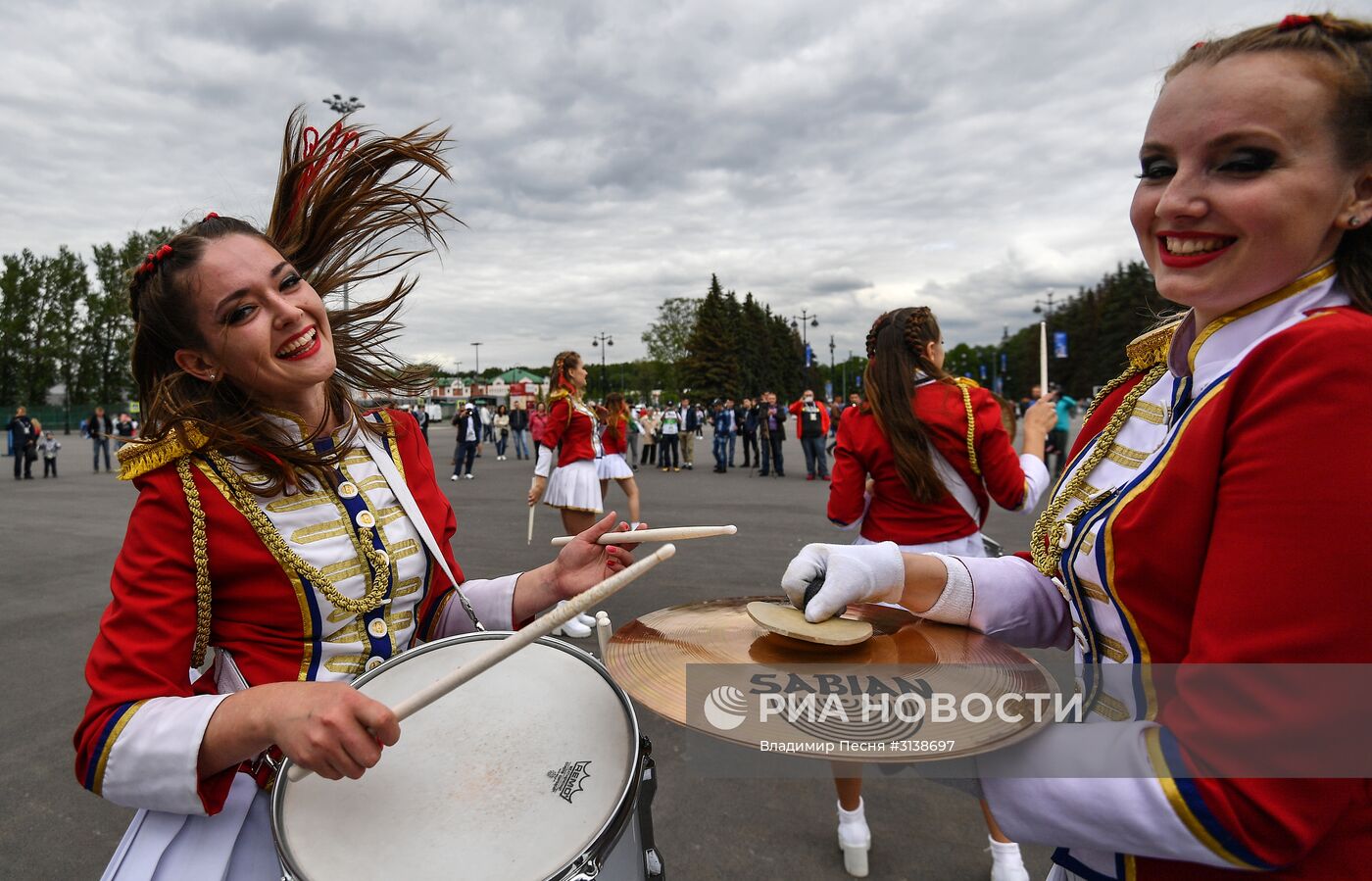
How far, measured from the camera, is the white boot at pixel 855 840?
2906 millimetres

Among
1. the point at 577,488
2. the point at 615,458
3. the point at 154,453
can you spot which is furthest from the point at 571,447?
the point at 154,453

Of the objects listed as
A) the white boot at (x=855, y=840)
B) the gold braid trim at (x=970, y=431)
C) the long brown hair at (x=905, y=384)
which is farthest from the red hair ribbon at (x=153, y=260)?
the gold braid trim at (x=970, y=431)

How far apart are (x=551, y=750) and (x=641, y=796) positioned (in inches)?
8.4

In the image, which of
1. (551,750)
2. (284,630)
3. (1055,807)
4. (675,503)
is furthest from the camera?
(675,503)

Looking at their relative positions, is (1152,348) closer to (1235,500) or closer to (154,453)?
(1235,500)

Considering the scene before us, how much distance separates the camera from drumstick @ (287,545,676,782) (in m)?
1.09

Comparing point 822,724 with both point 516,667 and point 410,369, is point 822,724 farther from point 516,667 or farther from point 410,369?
point 410,369

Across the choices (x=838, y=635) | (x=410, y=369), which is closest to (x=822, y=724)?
(x=838, y=635)

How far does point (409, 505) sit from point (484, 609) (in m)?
0.39

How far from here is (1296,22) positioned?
112 centimetres

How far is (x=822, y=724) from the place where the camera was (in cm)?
109

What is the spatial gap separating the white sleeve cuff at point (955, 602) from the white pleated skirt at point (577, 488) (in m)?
6.09

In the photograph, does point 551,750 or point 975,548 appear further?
point 975,548

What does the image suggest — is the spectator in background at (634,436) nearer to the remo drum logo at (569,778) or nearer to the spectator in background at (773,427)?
A: the spectator in background at (773,427)
